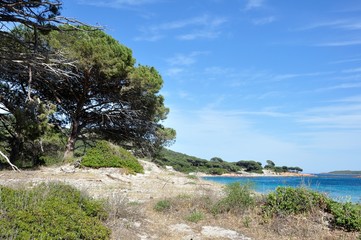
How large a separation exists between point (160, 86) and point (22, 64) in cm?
1049

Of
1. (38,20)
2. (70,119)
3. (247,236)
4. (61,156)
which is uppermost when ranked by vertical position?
(38,20)

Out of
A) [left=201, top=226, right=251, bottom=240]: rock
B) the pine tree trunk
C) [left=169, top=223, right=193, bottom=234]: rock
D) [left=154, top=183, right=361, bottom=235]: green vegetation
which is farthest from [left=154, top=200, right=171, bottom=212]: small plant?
the pine tree trunk

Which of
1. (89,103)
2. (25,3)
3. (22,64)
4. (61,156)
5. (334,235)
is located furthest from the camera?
(89,103)

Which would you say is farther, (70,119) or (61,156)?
(70,119)

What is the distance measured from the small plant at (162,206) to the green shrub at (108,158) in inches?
336

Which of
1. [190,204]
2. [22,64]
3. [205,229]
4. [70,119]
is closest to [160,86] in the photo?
[70,119]

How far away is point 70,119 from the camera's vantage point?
21.8 meters

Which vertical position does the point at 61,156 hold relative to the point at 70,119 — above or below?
below

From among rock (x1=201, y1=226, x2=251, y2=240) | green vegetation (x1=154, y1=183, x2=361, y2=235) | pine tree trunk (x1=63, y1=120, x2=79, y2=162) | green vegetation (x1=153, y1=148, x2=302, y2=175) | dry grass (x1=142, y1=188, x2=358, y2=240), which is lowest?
rock (x1=201, y1=226, x2=251, y2=240)

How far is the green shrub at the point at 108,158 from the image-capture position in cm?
1666

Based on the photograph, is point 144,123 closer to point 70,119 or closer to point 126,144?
point 126,144

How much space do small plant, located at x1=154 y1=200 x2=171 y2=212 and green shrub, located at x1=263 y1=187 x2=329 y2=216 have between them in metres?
2.27

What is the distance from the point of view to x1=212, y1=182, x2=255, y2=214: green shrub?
7.96 meters

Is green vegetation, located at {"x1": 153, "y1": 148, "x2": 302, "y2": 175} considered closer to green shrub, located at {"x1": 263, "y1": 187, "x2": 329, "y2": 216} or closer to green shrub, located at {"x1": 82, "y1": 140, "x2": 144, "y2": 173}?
green shrub, located at {"x1": 82, "y1": 140, "x2": 144, "y2": 173}
